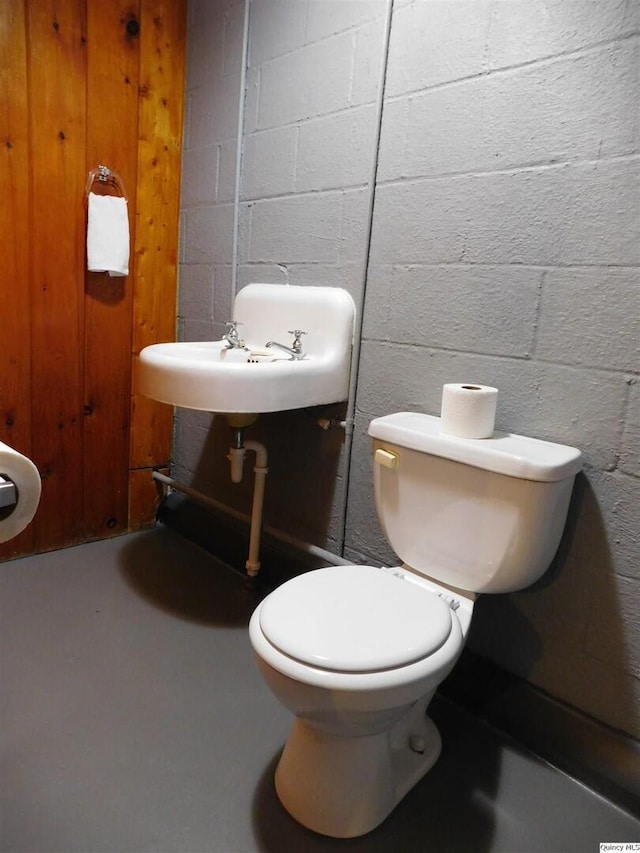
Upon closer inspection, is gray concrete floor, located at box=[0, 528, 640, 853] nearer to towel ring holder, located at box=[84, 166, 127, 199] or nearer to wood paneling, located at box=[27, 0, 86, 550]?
wood paneling, located at box=[27, 0, 86, 550]

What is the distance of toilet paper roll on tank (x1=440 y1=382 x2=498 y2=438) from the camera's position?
3.82 ft

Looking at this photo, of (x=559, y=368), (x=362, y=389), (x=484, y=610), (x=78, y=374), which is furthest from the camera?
(x=78, y=374)

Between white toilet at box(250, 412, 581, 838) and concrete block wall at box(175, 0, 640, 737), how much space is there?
5.2 inches

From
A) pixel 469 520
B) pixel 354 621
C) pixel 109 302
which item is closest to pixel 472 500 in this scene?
pixel 469 520

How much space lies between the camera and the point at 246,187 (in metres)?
1.86

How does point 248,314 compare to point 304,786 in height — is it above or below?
above

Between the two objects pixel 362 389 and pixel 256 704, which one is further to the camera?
pixel 362 389

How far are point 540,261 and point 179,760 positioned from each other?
1336mm

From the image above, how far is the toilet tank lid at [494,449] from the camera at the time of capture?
1047mm

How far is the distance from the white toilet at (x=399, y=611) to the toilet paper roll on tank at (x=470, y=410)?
0.03 m

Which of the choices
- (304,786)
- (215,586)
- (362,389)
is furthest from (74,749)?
(362,389)

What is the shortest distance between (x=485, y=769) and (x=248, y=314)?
1427 mm

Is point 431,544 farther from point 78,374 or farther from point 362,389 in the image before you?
point 78,374

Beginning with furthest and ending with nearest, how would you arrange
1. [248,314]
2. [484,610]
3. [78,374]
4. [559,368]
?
[78,374] → [248,314] → [484,610] → [559,368]
